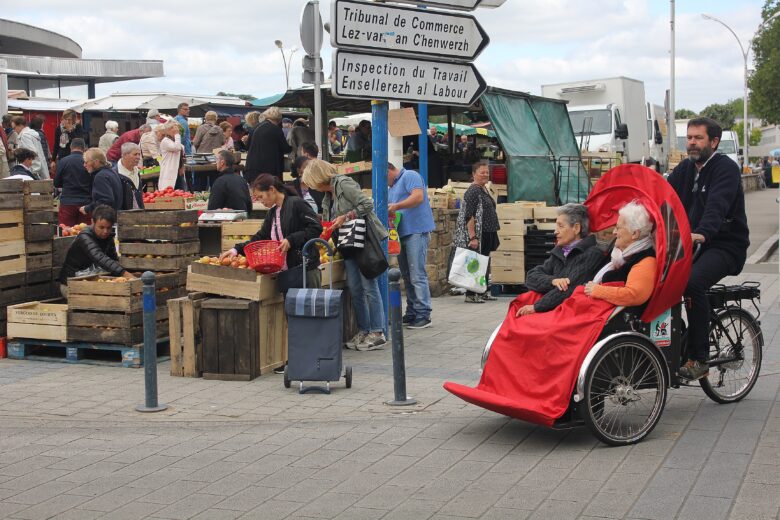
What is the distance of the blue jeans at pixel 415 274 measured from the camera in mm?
11281

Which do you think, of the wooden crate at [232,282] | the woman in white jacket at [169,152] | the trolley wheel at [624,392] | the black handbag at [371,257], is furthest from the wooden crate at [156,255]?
the woman in white jacket at [169,152]

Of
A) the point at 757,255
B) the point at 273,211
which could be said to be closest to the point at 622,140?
the point at 757,255

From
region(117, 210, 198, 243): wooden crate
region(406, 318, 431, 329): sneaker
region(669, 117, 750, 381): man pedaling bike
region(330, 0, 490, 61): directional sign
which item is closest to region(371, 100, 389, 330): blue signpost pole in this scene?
region(406, 318, 431, 329): sneaker

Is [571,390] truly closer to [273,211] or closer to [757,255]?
[273,211]

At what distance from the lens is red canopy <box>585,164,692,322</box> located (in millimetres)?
6547

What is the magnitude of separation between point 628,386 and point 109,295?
5142mm

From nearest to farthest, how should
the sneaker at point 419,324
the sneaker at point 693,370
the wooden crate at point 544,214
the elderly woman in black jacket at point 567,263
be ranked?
the elderly woman in black jacket at point 567,263 < the sneaker at point 693,370 < the sneaker at point 419,324 < the wooden crate at point 544,214

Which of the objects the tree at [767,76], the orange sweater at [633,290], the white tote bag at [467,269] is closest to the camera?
the orange sweater at [633,290]

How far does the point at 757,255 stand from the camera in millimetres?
19797

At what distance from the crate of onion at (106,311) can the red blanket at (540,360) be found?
13.0 ft

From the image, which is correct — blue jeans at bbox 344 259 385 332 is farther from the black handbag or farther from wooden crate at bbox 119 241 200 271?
wooden crate at bbox 119 241 200 271

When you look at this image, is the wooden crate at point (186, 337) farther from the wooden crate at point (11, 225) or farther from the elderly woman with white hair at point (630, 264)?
the elderly woman with white hair at point (630, 264)

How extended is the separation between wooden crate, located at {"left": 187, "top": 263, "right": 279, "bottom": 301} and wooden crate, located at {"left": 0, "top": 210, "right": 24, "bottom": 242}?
232 cm

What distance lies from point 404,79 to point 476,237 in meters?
4.77
